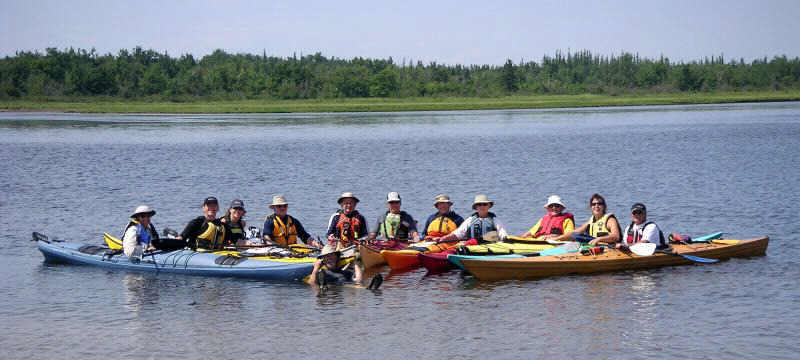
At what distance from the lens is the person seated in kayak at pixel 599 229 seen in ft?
57.0

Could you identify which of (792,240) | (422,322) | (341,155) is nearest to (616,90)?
(341,155)

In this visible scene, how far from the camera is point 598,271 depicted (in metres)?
17.0

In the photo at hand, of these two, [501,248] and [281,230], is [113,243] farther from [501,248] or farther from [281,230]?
[501,248]

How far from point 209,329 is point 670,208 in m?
17.2

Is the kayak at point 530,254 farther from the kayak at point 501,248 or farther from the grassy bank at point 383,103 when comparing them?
the grassy bank at point 383,103

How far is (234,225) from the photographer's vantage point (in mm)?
17719

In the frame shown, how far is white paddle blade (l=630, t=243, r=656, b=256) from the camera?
17047mm

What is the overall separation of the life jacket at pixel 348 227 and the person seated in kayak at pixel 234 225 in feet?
6.07

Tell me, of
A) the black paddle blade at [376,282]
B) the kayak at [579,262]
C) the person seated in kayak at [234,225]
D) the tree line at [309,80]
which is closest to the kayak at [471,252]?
the kayak at [579,262]

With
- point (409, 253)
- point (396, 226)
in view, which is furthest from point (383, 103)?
point (409, 253)

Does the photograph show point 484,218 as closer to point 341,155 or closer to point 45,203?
point 45,203

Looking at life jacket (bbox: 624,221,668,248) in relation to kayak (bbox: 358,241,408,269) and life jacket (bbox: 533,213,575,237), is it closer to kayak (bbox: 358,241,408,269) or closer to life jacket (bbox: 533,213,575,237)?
life jacket (bbox: 533,213,575,237)

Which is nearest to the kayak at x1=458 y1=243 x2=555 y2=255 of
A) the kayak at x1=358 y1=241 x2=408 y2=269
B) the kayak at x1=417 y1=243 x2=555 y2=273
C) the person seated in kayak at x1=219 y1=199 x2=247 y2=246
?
the kayak at x1=417 y1=243 x2=555 y2=273

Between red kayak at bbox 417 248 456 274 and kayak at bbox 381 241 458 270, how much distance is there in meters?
0.14
